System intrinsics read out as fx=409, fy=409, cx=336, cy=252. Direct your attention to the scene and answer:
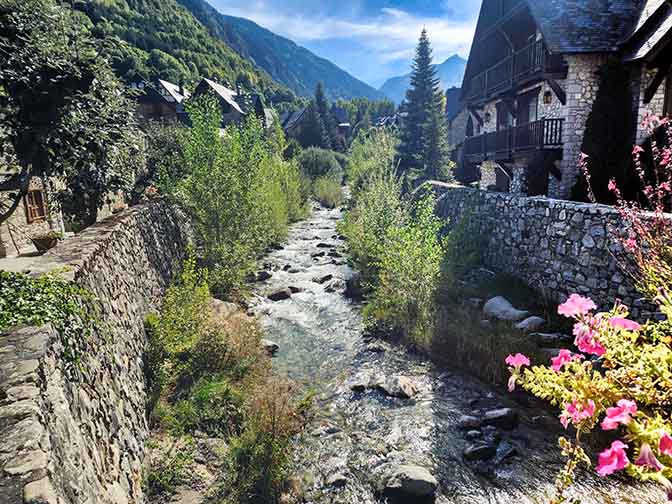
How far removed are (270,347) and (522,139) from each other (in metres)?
12.2

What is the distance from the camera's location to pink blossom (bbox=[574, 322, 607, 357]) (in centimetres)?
241

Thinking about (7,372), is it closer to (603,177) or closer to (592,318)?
(592,318)

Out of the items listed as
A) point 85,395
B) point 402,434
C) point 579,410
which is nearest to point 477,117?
point 402,434

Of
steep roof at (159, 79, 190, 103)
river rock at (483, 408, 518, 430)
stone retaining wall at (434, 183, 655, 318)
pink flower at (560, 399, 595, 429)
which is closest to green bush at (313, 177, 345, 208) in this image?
stone retaining wall at (434, 183, 655, 318)

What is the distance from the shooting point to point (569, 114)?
44.5 ft

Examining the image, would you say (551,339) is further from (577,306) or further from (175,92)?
(175,92)

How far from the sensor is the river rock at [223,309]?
918cm

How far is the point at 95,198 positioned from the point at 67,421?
7649 mm

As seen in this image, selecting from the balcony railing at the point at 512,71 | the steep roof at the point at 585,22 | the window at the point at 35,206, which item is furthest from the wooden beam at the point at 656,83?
the window at the point at 35,206

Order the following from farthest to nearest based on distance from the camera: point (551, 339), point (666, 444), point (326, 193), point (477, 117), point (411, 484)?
point (326, 193), point (477, 117), point (551, 339), point (411, 484), point (666, 444)

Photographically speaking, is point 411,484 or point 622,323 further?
point 411,484

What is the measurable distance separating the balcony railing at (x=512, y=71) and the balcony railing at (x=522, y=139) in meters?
1.81

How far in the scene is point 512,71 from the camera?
54.4 ft

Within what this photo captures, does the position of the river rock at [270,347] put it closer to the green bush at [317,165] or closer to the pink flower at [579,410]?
the pink flower at [579,410]
